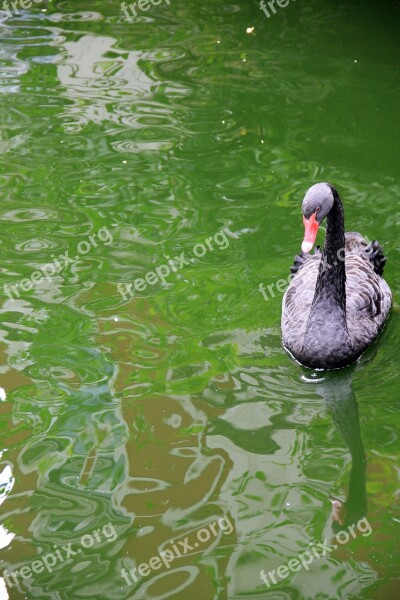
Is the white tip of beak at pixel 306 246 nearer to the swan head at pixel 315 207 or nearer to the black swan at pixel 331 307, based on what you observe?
the swan head at pixel 315 207

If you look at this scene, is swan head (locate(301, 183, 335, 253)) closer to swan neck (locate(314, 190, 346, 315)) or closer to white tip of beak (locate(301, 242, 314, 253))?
white tip of beak (locate(301, 242, 314, 253))

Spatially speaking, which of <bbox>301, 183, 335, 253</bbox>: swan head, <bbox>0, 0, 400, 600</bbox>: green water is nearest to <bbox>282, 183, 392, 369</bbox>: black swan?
<bbox>301, 183, 335, 253</bbox>: swan head

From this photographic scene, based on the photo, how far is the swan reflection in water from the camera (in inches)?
168

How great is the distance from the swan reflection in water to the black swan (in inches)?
3.9

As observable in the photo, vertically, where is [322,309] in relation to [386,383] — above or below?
above

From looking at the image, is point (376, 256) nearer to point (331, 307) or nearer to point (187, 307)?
point (331, 307)

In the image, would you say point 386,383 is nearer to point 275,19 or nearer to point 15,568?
point 15,568

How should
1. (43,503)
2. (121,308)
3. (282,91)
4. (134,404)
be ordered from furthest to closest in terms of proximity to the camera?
(282,91) → (121,308) → (134,404) → (43,503)

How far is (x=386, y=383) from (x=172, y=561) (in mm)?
1705

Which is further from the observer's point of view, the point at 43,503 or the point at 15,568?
the point at 43,503

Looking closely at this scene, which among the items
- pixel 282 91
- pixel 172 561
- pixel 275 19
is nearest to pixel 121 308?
pixel 172 561

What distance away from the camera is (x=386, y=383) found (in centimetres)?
509

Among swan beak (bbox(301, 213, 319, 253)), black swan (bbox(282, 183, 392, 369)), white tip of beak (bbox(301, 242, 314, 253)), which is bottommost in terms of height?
black swan (bbox(282, 183, 392, 369))

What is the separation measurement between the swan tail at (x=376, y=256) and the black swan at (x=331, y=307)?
0.30 feet
